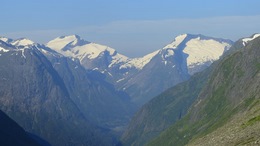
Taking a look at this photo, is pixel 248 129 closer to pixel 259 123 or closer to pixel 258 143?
pixel 259 123

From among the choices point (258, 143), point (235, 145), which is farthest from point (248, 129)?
point (258, 143)

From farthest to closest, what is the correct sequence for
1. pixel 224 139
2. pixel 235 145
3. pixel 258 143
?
pixel 224 139 → pixel 235 145 → pixel 258 143

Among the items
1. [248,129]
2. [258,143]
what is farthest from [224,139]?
[258,143]

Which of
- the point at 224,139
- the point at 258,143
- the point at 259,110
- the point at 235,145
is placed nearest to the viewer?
the point at 258,143

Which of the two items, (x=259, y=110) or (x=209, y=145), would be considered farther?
(x=259, y=110)

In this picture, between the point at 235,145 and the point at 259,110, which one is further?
the point at 259,110

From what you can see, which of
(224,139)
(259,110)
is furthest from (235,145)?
(259,110)

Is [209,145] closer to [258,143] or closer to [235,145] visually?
[235,145]

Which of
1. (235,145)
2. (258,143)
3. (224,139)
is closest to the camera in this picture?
(258,143)

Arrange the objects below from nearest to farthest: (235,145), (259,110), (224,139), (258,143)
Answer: (258,143), (235,145), (224,139), (259,110)
